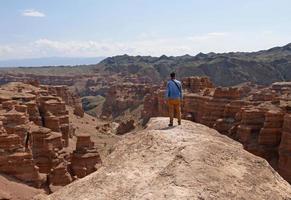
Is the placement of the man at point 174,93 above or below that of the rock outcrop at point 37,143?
above

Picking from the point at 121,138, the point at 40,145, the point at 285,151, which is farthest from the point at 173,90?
the point at 40,145

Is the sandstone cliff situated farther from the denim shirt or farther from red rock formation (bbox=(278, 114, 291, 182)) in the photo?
red rock formation (bbox=(278, 114, 291, 182))

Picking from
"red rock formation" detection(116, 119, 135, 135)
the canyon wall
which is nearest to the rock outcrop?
the canyon wall

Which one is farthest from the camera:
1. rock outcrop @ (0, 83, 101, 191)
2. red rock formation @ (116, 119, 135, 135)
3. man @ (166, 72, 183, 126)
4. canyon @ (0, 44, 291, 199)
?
red rock formation @ (116, 119, 135, 135)

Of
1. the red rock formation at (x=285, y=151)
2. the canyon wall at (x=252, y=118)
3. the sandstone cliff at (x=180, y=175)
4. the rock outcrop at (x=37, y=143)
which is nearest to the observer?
the sandstone cliff at (x=180, y=175)

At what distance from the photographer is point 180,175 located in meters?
9.42

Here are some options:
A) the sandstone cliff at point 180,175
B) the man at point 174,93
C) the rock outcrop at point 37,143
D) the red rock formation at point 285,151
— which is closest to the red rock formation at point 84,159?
the rock outcrop at point 37,143

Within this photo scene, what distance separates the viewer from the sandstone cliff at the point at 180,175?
9.12m

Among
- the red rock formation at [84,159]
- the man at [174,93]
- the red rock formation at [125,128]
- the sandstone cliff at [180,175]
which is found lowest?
the red rock formation at [125,128]

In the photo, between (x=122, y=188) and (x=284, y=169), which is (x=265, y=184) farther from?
(x=284, y=169)

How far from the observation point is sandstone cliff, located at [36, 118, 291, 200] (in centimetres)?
912

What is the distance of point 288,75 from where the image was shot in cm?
12912

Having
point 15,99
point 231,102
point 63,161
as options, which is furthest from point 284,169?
point 15,99

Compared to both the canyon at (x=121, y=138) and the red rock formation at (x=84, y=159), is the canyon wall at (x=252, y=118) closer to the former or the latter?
the canyon at (x=121, y=138)
